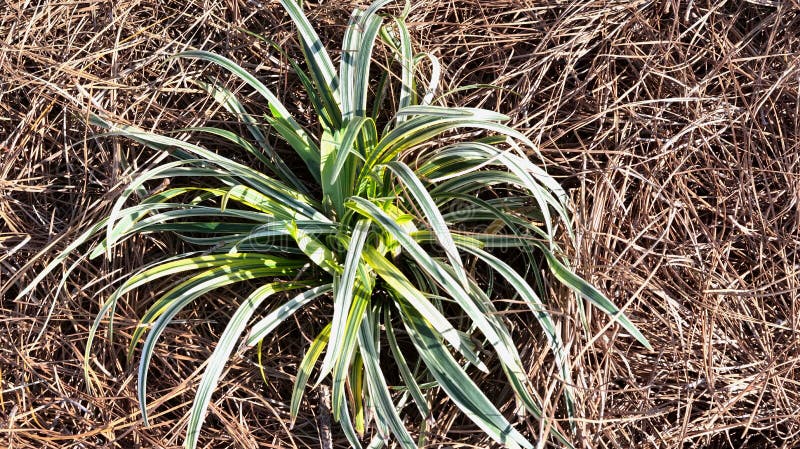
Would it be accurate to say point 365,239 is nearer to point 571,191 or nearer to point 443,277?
point 443,277

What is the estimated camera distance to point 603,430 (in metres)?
1.39

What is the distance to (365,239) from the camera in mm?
1296

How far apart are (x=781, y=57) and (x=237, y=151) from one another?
1336 millimetres

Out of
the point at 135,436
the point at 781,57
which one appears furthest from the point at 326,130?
the point at 781,57

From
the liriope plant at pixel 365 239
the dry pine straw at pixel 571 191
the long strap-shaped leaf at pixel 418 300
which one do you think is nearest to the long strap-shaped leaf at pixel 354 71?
the liriope plant at pixel 365 239

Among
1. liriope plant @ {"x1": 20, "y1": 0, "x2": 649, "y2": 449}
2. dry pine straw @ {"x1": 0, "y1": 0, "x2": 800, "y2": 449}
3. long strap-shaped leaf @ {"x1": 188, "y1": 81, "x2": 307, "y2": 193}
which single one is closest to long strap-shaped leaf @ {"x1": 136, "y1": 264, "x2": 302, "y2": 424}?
liriope plant @ {"x1": 20, "y1": 0, "x2": 649, "y2": 449}

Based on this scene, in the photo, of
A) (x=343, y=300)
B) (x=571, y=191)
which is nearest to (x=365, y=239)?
(x=343, y=300)

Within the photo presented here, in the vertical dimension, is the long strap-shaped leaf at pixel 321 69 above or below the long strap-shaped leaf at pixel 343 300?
above

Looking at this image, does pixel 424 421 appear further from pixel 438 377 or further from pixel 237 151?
pixel 237 151

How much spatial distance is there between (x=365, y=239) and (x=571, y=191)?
50 cm

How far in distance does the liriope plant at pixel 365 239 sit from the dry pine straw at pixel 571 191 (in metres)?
0.10

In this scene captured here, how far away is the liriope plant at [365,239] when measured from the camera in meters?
1.29

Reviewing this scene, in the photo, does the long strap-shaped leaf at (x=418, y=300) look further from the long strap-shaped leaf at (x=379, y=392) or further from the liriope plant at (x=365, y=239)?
the long strap-shaped leaf at (x=379, y=392)

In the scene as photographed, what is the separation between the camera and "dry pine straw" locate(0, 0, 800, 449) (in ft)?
4.74
